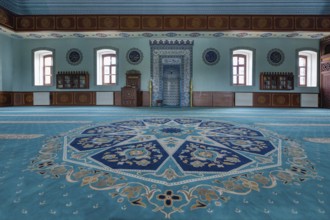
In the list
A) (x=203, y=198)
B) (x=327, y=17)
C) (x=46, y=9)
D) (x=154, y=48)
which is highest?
(x=46, y=9)

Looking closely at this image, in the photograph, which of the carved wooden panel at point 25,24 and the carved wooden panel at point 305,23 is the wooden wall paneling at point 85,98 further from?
the carved wooden panel at point 305,23

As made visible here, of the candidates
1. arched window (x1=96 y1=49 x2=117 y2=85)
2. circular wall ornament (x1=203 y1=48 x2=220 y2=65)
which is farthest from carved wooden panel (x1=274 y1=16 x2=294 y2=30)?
arched window (x1=96 y1=49 x2=117 y2=85)

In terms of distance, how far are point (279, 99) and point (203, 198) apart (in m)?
9.60

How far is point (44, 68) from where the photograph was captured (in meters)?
9.85

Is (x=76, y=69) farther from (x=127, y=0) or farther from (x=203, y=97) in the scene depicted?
(x=203, y=97)

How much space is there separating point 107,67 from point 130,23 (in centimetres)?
244

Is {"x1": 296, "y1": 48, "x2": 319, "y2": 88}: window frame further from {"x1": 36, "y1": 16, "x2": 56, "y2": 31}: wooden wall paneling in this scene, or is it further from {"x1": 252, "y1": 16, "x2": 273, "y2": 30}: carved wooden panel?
{"x1": 36, "y1": 16, "x2": 56, "y2": 31}: wooden wall paneling

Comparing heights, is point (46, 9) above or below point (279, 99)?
above

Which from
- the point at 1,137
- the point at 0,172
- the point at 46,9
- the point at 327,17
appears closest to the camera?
the point at 0,172

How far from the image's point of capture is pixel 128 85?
30.6 ft

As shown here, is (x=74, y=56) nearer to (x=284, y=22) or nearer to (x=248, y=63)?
(x=248, y=63)

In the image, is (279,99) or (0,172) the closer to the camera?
(0,172)

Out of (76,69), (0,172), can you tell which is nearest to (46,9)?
(76,69)

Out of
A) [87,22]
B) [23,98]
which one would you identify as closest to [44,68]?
[23,98]
